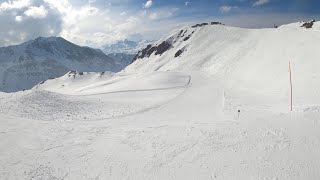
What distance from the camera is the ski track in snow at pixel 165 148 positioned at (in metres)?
15.2

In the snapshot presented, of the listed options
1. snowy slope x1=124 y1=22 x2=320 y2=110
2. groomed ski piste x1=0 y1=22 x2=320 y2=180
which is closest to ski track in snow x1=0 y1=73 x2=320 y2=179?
groomed ski piste x1=0 y1=22 x2=320 y2=180

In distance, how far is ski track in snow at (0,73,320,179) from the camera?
50.0ft

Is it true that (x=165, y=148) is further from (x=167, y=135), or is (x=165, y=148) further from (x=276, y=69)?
(x=276, y=69)

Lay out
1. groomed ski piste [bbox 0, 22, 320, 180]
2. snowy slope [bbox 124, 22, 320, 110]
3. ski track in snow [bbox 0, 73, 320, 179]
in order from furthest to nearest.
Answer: snowy slope [bbox 124, 22, 320, 110], groomed ski piste [bbox 0, 22, 320, 180], ski track in snow [bbox 0, 73, 320, 179]

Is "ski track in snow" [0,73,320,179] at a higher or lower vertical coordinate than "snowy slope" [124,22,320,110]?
lower

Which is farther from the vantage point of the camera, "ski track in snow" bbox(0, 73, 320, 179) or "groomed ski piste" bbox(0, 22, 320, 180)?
"groomed ski piste" bbox(0, 22, 320, 180)

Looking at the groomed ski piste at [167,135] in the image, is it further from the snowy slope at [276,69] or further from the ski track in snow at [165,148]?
the snowy slope at [276,69]

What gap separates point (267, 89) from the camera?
3603 cm

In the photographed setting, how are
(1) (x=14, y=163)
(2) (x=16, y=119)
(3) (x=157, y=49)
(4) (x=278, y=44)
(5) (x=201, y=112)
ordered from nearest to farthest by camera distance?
(1) (x=14, y=163), (2) (x=16, y=119), (5) (x=201, y=112), (4) (x=278, y=44), (3) (x=157, y=49)

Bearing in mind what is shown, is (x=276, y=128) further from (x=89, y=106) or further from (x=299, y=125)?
(x=89, y=106)

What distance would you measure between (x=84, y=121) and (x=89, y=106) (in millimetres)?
6703

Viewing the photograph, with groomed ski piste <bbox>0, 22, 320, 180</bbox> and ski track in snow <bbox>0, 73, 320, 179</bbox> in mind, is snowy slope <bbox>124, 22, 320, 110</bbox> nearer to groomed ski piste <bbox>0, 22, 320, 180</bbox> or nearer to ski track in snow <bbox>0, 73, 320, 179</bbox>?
groomed ski piste <bbox>0, 22, 320, 180</bbox>

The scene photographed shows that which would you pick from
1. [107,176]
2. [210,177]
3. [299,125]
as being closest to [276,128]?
[299,125]

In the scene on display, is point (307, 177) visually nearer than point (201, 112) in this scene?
Yes
